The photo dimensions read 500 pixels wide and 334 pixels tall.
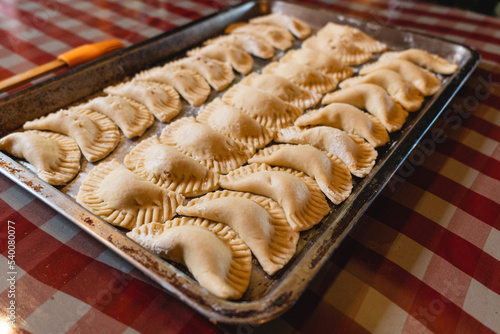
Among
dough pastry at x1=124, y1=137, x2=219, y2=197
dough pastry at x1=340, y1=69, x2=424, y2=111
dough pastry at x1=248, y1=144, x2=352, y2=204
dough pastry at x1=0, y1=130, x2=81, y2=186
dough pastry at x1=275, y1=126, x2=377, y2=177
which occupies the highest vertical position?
dough pastry at x1=340, y1=69, x2=424, y2=111

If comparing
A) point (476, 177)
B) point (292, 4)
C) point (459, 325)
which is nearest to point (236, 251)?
point (459, 325)

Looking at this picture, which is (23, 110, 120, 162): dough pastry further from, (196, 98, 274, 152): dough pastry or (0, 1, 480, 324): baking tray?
(196, 98, 274, 152): dough pastry

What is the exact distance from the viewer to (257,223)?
52.9 inches

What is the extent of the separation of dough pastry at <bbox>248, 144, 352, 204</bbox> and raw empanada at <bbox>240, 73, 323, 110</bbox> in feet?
1.68

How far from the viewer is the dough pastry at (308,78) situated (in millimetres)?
2277

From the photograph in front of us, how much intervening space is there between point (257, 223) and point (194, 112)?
0.97 meters

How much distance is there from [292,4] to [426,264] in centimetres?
250

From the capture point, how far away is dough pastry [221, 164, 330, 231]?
1.43m

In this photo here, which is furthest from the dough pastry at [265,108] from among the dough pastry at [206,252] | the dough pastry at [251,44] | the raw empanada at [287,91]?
the dough pastry at [206,252]

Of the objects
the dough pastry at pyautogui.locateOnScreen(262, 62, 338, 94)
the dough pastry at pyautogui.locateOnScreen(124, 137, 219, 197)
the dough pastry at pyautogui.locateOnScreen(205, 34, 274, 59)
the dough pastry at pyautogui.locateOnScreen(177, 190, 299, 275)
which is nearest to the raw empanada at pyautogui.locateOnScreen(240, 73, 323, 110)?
the dough pastry at pyautogui.locateOnScreen(262, 62, 338, 94)

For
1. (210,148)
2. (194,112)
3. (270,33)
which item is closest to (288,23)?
(270,33)

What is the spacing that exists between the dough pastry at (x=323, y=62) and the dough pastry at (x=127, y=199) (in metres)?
1.43

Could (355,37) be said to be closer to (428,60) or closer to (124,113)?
(428,60)

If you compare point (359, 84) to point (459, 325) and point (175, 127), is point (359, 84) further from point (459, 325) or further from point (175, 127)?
point (459, 325)
